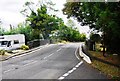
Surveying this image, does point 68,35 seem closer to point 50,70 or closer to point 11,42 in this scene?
point 11,42

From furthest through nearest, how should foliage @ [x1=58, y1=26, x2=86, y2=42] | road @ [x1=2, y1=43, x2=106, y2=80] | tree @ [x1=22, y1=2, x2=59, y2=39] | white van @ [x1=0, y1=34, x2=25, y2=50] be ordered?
1. foliage @ [x1=58, y1=26, x2=86, y2=42]
2. tree @ [x1=22, y1=2, x2=59, y2=39]
3. white van @ [x1=0, y1=34, x2=25, y2=50]
4. road @ [x1=2, y1=43, x2=106, y2=80]

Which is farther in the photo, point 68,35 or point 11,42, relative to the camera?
point 68,35

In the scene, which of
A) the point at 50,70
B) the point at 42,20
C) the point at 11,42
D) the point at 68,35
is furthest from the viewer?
the point at 68,35

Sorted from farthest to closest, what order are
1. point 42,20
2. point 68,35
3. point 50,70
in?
point 68,35 → point 42,20 → point 50,70

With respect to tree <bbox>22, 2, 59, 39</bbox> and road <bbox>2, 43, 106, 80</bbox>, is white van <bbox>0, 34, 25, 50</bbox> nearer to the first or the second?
road <bbox>2, 43, 106, 80</bbox>

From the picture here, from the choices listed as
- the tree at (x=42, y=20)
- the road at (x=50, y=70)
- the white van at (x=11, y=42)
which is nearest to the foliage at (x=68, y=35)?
the tree at (x=42, y=20)

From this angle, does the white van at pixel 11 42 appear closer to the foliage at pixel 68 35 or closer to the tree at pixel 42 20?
the tree at pixel 42 20

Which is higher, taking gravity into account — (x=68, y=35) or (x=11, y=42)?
(x=11, y=42)

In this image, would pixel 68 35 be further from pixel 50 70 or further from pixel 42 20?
pixel 50 70

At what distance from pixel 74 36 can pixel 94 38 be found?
203 ft

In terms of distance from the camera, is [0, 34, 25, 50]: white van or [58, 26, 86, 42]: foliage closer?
[0, 34, 25, 50]: white van

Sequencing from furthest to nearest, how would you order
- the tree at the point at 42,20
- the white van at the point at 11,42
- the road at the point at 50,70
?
the tree at the point at 42,20 < the white van at the point at 11,42 < the road at the point at 50,70

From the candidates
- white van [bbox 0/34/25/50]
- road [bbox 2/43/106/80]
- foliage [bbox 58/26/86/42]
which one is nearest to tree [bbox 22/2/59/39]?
foliage [bbox 58/26/86/42]

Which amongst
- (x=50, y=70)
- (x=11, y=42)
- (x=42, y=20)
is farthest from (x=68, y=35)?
(x=50, y=70)
